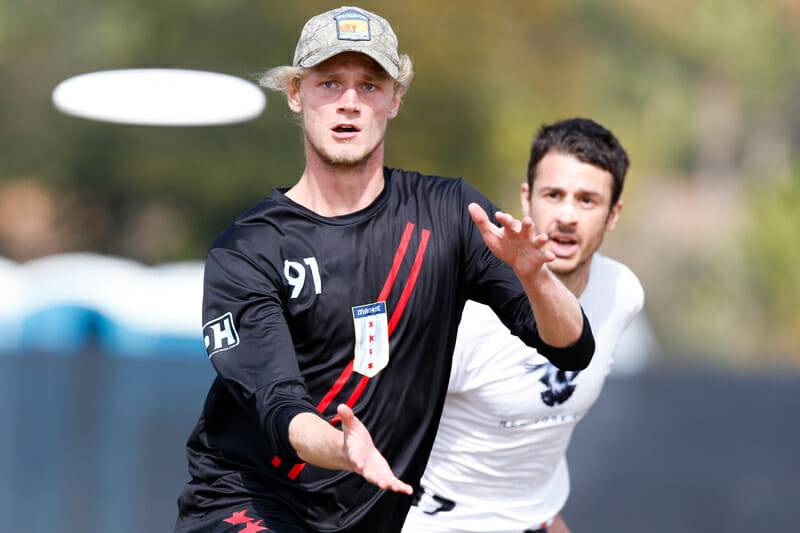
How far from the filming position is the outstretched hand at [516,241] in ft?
9.49

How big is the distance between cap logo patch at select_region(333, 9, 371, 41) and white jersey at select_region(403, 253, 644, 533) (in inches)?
54.0

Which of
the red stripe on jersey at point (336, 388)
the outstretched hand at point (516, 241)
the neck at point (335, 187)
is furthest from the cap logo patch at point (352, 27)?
the red stripe on jersey at point (336, 388)

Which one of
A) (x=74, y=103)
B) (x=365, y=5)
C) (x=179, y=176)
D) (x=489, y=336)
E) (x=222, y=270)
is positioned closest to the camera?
(x=222, y=270)

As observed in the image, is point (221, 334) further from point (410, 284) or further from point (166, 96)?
point (166, 96)

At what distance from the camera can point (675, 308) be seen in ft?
64.7

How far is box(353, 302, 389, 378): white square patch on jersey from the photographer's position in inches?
131

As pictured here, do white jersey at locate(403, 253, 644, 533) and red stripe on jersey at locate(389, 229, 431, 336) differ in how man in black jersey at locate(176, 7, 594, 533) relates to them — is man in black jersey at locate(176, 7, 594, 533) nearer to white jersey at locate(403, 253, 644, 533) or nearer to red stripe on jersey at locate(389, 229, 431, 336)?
red stripe on jersey at locate(389, 229, 431, 336)

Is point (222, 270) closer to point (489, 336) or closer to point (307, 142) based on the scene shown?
point (307, 142)

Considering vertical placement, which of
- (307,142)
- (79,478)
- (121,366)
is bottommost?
(79,478)

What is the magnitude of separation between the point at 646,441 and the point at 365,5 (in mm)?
14551

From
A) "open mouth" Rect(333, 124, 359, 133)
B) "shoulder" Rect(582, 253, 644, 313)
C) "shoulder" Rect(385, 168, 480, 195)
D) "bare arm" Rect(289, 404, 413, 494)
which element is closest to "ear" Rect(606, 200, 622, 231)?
"shoulder" Rect(582, 253, 644, 313)

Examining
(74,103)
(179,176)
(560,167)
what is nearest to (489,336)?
(560,167)

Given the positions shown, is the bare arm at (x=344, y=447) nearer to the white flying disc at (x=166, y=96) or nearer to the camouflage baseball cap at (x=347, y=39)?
the camouflage baseball cap at (x=347, y=39)

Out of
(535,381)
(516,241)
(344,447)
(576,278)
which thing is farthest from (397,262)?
(576,278)
